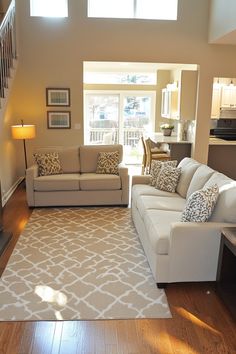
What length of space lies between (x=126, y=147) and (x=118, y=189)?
14.4 ft

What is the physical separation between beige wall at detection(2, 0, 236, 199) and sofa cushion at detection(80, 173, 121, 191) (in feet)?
6.02

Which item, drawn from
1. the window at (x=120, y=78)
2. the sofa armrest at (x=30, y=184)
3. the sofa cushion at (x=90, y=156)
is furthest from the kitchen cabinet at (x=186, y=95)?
the sofa armrest at (x=30, y=184)

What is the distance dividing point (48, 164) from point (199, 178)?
8.77 ft

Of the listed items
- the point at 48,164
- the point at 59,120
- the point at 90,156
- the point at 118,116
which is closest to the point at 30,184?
the point at 48,164

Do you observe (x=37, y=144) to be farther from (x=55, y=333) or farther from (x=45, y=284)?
(x=55, y=333)

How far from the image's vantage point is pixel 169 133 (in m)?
7.83

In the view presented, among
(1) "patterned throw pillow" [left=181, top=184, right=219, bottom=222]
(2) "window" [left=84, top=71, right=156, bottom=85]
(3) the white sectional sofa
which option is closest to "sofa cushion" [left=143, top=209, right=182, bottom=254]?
(3) the white sectional sofa

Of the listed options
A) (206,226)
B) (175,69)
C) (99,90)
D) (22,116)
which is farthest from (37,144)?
(206,226)

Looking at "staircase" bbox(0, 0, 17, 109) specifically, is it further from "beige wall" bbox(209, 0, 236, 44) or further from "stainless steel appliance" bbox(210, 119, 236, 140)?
"stainless steel appliance" bbox(210, 119, 236, 140)

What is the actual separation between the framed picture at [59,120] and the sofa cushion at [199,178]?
3577mm

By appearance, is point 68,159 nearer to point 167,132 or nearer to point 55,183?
point 55,183

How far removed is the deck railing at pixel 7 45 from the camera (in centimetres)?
494

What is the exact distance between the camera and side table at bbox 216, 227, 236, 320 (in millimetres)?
2652

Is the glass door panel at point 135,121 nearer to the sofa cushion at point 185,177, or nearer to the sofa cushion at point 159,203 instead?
the sofa cushion at point 185,177
